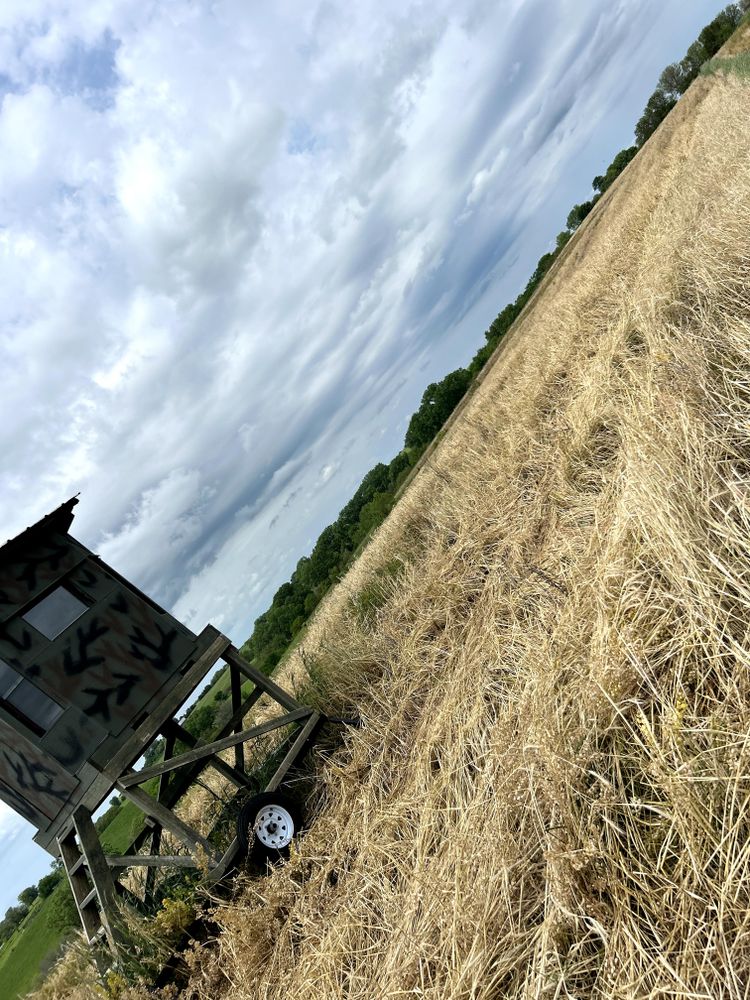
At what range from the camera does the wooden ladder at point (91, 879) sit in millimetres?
6137

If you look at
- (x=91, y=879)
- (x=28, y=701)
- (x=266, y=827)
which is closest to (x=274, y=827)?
(x=266, y=827)

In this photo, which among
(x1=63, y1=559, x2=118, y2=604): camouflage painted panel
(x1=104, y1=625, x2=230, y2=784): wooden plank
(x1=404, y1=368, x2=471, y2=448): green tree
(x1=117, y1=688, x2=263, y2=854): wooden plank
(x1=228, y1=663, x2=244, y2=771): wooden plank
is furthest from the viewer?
(x1=404, y1=368, x2=471, y2=448): green tree

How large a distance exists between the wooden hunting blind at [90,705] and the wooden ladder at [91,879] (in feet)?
0.05

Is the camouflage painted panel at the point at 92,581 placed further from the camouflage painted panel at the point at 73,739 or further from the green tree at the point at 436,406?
the green tree at the point at 436,406

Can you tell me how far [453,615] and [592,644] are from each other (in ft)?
9.86

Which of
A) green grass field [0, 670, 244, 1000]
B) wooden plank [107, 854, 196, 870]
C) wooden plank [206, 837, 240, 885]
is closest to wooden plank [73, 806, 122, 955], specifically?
wooden plank [107, 854, 196, 870]

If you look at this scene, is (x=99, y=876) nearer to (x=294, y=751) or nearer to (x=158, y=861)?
(x=158, y=861)

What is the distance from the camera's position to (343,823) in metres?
5.52

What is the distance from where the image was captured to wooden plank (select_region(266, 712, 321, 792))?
6719 millimetres

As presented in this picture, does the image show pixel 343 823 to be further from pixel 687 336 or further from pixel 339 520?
pixel 339 520

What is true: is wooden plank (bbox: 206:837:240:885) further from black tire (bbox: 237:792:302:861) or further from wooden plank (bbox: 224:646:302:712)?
wooden plank (bbox: 224:646:302:712)

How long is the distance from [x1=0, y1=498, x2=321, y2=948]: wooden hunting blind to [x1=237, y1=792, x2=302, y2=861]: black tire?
19cm

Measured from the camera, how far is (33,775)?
6684 millimetres

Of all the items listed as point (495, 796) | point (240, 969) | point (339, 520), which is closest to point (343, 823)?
point (240, 969)
